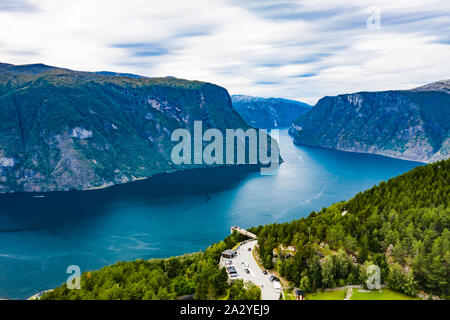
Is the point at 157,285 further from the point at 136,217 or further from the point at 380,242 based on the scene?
the point at 136,217

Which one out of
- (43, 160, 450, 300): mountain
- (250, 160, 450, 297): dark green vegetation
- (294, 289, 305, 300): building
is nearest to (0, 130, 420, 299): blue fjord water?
(43, 160, 450, 300): mountain

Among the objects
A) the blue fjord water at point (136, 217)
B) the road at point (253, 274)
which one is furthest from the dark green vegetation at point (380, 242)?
the blue fjord water at point (136, 217)

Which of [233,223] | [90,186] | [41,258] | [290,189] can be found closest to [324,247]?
[233,223]

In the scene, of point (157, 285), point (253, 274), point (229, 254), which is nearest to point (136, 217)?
point (229, 254)

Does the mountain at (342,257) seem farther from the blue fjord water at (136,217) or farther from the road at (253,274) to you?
the blue fjord water at (136,217)

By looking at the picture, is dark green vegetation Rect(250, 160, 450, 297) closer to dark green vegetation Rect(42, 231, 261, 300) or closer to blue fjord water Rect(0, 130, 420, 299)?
dark green vegetation Rect(42, 231, 261, 300)
